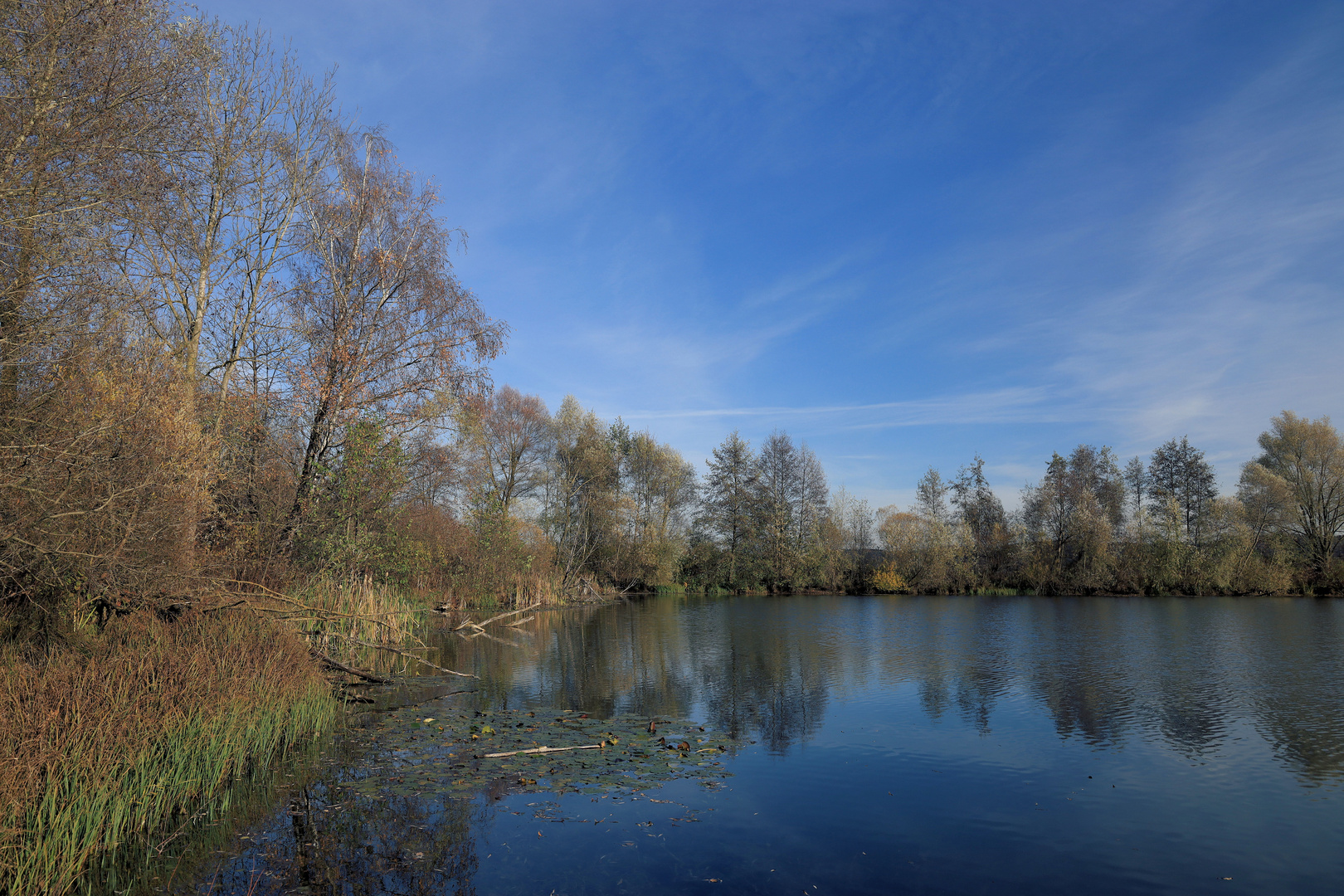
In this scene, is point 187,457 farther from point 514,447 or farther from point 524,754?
point 514,447

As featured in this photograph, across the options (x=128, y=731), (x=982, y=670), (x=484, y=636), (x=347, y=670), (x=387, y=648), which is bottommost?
(x=484, y=636)

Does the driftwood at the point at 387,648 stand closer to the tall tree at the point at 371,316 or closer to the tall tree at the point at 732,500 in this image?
the tall tree at the point at 371,316

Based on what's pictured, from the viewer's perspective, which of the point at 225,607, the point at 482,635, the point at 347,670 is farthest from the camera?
the point at 482,635

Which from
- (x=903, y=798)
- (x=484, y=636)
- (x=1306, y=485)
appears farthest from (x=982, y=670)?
(x=1306, y=485)

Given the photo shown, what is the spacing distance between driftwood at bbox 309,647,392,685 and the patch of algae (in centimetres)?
183

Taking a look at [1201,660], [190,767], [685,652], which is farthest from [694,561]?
[190,767]

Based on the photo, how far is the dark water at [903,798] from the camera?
5.99m

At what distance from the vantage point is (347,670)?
13227 mm

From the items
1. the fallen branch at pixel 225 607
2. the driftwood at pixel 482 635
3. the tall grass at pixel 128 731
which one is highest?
the fallen branch at pixel 225 607

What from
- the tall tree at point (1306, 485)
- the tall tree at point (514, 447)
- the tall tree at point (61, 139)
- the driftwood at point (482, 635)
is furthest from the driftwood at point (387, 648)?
the tall tree at point (1306, 485)

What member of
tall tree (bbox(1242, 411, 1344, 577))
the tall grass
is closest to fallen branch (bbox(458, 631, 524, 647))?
the tall grass

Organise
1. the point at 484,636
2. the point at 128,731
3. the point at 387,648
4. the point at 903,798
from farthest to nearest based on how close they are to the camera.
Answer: the point at 484,636 < the point at 387,648 < the point at 903,798 < the point at 128,731

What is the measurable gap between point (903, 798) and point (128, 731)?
7.85 meters

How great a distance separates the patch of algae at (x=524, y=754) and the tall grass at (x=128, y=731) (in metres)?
1.37
